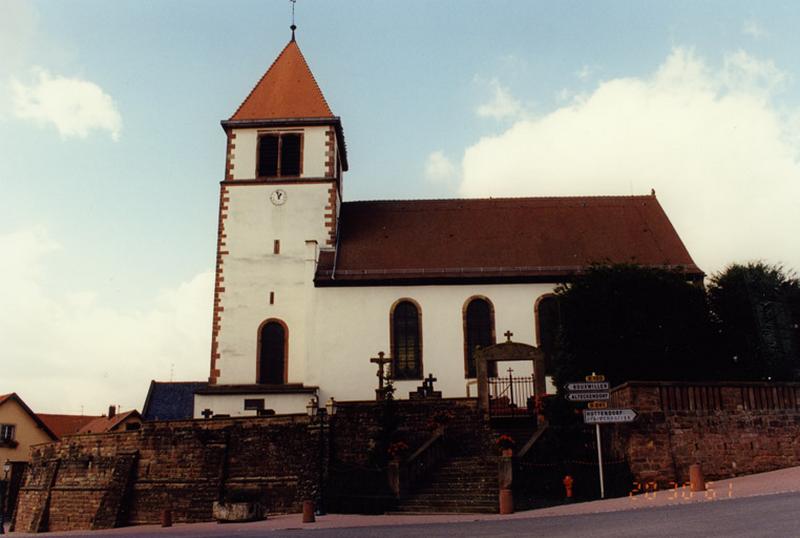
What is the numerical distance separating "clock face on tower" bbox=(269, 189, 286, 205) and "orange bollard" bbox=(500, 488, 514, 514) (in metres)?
19.5

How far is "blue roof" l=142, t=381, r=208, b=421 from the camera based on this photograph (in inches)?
1896

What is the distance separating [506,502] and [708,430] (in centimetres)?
594

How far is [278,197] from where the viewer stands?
33.6 m

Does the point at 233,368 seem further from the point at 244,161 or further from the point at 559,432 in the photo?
the point at 559,432

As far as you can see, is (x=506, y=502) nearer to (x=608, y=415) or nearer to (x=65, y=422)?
(x=608, y=415)

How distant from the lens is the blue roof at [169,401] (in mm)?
48156

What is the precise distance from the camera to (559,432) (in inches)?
861

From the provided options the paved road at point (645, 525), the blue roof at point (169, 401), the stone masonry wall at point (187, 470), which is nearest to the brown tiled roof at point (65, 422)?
the blue roof at point (169, 401)

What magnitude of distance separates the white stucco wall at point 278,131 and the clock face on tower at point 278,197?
3.79 feet

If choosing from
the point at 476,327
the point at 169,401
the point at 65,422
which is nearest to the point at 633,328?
the point at 476,327

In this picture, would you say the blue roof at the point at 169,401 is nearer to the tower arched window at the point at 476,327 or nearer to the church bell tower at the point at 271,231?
the church bell tower at the point at 271,231

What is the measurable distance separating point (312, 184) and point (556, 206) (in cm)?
1094

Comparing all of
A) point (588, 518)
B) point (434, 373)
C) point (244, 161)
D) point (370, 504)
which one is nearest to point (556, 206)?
point (434, 373)

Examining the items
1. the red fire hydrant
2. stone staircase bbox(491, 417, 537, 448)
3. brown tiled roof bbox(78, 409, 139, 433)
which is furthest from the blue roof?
the red fire hydrant
